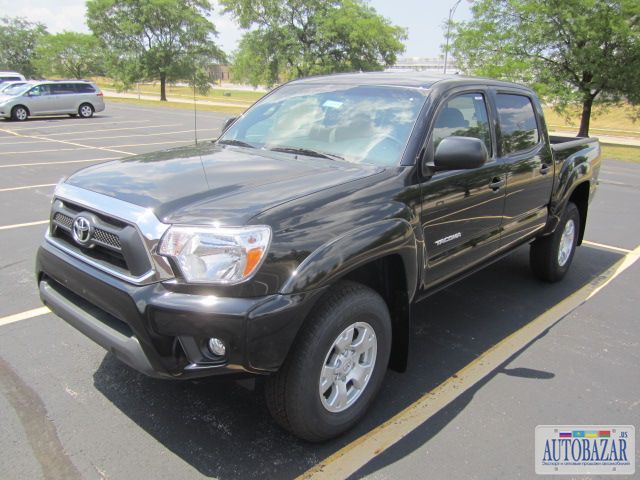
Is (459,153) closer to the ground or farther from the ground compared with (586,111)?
closer to the ground

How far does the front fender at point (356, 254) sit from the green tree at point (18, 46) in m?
76.9

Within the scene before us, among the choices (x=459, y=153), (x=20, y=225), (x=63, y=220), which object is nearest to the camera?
(x=63, y=220)

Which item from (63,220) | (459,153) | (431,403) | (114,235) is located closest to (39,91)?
(63,220)

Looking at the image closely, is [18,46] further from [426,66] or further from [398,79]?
[398,79]

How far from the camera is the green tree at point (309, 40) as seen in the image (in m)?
42.9

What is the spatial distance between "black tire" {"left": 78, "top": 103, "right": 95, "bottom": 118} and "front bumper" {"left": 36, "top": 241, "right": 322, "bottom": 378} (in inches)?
959

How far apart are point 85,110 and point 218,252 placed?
25.0 meters

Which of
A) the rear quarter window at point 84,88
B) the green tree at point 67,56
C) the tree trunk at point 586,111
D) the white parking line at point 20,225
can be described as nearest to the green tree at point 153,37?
the green tree at point 67,56

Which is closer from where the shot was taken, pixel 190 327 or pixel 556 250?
pixel 190 327

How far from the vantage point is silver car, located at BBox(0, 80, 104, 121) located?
72.6 ft

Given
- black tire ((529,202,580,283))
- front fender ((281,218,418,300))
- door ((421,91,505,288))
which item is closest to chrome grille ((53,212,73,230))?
front fender ((281,218,418,300))

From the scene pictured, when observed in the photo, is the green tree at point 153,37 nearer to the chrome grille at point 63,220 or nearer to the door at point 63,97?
the door at point 63,97

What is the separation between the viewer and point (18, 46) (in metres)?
68.9

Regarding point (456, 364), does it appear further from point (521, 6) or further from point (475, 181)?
point (521, 6)
